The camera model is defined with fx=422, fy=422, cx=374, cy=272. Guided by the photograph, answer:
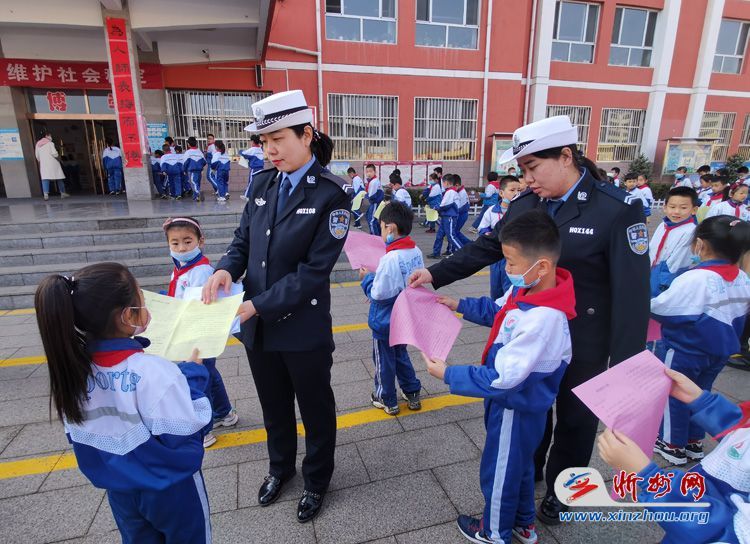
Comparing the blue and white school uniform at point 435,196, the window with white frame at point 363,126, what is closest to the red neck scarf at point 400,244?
the blue and white school uniform at point 435,196

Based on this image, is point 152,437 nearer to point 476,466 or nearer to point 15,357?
point 476,466

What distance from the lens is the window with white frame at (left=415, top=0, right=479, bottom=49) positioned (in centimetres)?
1276

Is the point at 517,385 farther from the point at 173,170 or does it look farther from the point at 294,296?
the point at 173,170

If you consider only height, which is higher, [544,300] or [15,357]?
[544,300]

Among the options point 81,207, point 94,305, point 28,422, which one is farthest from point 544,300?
point 81,207

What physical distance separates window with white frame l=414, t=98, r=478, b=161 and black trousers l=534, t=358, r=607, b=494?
12358mm

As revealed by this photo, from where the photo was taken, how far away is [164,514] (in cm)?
145

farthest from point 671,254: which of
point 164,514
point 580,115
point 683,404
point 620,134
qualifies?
point 620,134

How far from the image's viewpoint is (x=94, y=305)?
4.14ft

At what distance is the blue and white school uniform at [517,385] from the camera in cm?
150

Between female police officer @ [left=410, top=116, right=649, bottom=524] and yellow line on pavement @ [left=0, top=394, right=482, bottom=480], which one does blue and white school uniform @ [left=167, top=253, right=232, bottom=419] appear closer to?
yellow line on pavement @ [left=0, top=394, right=482, bottom=480]

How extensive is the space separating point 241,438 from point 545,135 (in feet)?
8.21

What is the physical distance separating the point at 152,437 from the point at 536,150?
1.81 meters

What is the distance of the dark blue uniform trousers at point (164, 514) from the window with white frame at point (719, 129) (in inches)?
786
